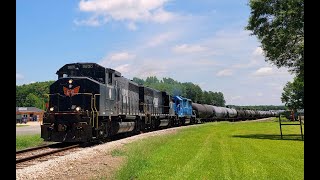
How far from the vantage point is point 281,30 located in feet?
98.9

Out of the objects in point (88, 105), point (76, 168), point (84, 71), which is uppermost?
point (84, 71)

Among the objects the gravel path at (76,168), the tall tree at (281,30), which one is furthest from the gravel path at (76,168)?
the tall tree at (281,30)

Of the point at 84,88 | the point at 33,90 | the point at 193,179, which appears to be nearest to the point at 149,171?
the point at 193,179

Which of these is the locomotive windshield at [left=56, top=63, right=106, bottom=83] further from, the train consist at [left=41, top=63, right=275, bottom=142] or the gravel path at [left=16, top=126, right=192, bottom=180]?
the gravel path at [left=16, top=126, right=192, bottom=180]

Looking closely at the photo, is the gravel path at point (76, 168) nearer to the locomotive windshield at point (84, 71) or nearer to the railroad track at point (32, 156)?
the railroad track at point (32, 156)

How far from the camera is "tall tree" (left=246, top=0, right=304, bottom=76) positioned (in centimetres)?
2894

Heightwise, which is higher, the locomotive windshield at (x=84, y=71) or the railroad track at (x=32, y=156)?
the locomotive windshield at (x=84, y=71)

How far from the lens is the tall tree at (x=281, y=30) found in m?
28.9

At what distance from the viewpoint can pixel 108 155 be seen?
17156 mm

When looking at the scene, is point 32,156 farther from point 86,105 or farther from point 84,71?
point 84,71

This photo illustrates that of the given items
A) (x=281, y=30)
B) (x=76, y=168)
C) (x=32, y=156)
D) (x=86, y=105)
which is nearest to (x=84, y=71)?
(x=86, y=105)

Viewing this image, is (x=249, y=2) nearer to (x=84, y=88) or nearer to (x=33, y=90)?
(x=84, y=88)
